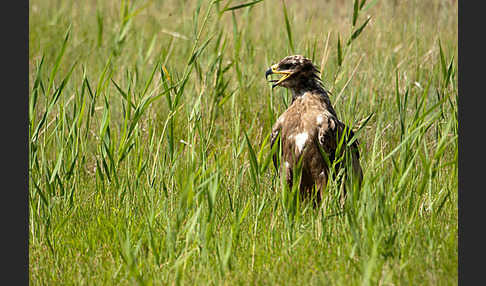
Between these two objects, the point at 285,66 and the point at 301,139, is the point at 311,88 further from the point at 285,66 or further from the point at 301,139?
the point at 301,139

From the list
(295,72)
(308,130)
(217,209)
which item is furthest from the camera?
(295,72)

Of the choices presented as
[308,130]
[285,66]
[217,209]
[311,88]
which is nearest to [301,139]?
[308,130]

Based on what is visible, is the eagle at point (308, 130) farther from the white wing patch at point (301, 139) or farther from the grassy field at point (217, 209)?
the grassy field at point (217, 209)

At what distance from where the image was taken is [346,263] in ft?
9.73

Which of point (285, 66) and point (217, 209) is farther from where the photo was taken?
point (285, 66)

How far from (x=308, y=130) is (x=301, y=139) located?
0.25 feet

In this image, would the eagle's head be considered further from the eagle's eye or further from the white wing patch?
the white wing patch

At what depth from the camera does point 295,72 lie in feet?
13.7

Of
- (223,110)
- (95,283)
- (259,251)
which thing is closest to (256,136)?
(223,110)

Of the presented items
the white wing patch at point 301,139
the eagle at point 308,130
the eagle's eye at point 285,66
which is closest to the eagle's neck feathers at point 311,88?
the eagle at point 308,130

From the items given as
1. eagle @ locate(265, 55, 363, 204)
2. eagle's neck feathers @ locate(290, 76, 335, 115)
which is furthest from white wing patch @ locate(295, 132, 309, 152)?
eagle's neck feathers @ locate(290, 76, 335, 115)

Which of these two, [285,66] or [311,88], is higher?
[285,66]

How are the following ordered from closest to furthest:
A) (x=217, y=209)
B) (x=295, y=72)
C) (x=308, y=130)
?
(x=217, y=209) < (x=308, y=130) < (x=295, y=72)

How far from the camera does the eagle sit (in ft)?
13.1
